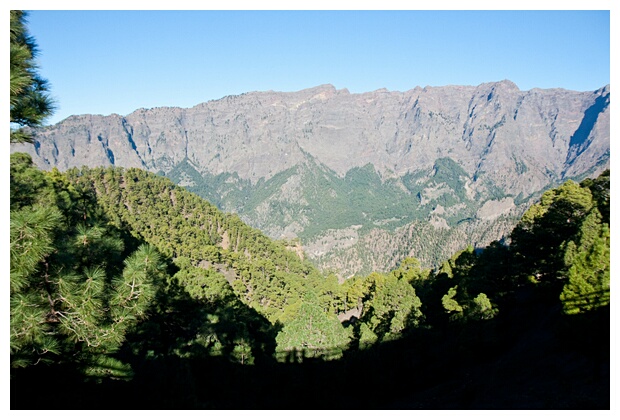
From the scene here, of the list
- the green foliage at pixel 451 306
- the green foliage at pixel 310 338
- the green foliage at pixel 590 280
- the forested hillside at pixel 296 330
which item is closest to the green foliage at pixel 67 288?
the forested hillside at pixel 296 330

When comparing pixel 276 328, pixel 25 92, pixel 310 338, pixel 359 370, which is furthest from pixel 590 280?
pixel 276 328

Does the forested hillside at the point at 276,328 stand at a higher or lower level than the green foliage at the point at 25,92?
lower

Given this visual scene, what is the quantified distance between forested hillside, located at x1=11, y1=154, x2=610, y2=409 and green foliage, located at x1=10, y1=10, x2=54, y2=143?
1055 mm

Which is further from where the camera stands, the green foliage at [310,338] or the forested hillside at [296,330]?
the green foliage at [310,338]

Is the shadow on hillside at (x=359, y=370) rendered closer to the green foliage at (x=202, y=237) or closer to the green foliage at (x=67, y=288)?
the green foliage at (x=67, y=288)

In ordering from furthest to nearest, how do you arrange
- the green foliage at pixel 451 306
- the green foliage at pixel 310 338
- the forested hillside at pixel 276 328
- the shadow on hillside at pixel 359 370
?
the green foliage at pixel 451 306, the green foliage at pixel 310 338, the shadow on hillside at pixel 359 370, the forested hillside at pixel 276 328

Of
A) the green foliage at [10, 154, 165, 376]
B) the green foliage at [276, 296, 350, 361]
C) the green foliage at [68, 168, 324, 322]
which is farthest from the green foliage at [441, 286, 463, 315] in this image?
the green foliage at [10, 154, 165, 376]

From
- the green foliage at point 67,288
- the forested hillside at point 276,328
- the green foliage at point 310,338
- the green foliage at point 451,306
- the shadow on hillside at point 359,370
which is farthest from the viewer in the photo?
the green foliage at point 451,306

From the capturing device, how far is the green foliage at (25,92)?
576 cm

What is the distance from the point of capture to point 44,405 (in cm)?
646

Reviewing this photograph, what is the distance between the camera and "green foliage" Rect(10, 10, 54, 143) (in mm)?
5758

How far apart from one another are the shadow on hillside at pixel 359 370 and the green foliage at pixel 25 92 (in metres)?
3.94

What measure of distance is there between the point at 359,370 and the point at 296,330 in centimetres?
495

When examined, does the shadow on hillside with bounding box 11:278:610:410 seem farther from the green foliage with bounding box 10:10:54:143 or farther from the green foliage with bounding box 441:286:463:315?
the green foliage with bounding box 10:10:54:143
